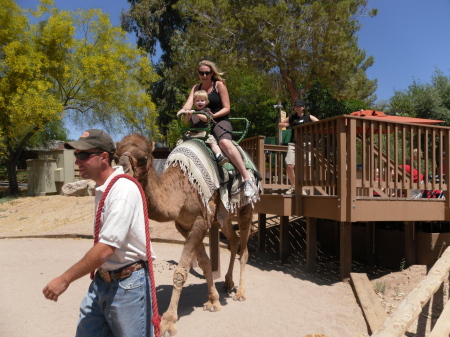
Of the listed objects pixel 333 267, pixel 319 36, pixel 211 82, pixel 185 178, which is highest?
pixel 319 36

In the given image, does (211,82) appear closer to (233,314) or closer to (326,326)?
(233,314)

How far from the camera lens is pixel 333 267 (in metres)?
9.26

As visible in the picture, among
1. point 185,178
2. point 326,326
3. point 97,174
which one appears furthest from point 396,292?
point 97,174

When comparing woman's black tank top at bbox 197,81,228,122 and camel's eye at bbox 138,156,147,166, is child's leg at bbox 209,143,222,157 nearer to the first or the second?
woman's black tank top at bbox 197,81,228,122

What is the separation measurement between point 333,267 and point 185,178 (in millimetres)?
5051

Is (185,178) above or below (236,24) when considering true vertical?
below

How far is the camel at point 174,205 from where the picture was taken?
4.26m

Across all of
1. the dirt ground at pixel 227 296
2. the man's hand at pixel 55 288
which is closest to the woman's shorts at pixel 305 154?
the dirt ground at pixel 227 296

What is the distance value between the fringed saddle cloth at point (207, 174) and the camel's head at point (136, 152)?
1040mm

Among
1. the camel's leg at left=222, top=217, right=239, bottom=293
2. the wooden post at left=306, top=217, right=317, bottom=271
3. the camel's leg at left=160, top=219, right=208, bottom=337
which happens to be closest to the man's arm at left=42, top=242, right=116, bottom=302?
the camel's leg at left=160, top=219, right=208, bottom=337

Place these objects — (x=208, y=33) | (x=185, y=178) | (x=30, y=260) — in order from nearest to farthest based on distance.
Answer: (x=185, y=178), (x=30, y=260), (x=208, y=33)

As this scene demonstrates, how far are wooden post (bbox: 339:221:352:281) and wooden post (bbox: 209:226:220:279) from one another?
7.02 ft

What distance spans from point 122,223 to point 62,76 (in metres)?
22.0

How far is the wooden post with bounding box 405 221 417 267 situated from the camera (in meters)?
8.59
